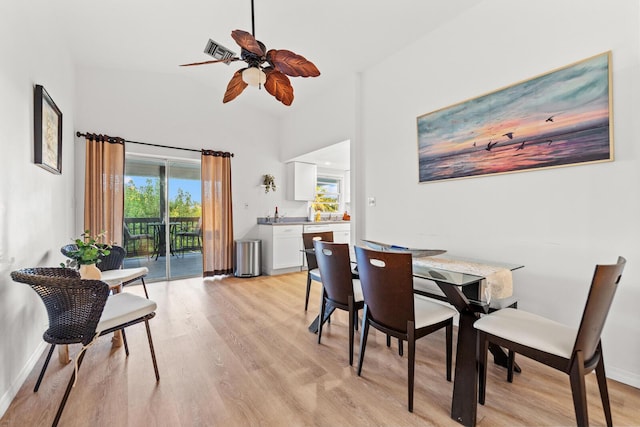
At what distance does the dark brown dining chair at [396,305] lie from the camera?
158 cm

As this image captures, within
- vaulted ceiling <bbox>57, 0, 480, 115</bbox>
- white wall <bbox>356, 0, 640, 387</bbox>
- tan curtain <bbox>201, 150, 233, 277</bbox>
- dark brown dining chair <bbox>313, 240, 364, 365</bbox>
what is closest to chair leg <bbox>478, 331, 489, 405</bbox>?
dark brown dining chair <bbox>313, 240, 364, 365</bbox>

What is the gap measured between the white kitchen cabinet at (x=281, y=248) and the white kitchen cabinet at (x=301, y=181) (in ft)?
2.53

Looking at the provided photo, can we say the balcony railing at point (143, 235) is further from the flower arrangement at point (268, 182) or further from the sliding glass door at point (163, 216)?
the flower arrangement at point (268, 182)

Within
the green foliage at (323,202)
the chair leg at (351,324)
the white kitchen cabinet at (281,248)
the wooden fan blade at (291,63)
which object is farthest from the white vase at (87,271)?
the green foliage at (323,202)

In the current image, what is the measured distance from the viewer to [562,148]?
1.99 metres

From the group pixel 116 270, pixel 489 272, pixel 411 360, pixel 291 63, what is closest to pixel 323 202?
pixel 116 270

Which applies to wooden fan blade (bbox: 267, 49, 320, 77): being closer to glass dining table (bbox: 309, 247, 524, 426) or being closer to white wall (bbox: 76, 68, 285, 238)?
glass dining table (bbox: 309, 247, 524, 426)

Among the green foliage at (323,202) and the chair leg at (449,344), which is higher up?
the green foliage at (323,202)

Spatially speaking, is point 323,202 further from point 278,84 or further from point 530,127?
point 530,127

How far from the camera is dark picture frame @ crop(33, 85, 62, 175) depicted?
2.04 metres

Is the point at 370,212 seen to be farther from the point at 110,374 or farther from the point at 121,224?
the point at 121,224

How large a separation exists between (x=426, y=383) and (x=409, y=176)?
197 cm

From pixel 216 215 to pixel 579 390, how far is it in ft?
14.7

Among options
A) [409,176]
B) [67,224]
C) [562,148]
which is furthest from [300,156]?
[562,148]
